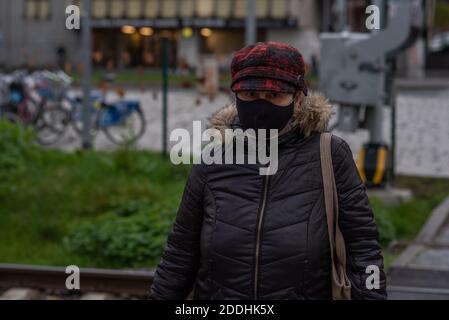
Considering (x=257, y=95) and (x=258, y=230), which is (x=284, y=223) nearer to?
(x=258, y=230)

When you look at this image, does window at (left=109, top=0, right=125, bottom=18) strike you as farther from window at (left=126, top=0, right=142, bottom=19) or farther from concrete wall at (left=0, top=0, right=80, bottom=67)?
concrete wall at (left=0, top=0, right=80, bottom=67)

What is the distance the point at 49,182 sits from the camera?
1137 cm

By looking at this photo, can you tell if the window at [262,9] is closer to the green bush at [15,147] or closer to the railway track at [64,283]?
the green bush at [15,147]

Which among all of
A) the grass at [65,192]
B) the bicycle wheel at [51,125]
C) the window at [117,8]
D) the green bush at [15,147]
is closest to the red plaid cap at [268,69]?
the grass at [65,192]

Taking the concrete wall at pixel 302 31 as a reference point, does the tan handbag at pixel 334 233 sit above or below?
below

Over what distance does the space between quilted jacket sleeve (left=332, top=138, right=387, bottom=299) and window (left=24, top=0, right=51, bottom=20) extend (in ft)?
166

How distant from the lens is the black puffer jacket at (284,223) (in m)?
3.21

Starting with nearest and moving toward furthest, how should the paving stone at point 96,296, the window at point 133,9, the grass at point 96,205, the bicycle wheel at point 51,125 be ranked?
1. the paving stone at point 96,296
2. the grass at point 96,205
3. the bicycle wheel at point 51,125
4. the window at point 133,9

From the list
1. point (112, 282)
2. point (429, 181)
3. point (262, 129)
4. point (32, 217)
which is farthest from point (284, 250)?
point (429, 181)

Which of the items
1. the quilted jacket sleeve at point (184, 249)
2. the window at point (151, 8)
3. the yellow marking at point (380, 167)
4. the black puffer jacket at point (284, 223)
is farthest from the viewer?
the window at point (151, 8)

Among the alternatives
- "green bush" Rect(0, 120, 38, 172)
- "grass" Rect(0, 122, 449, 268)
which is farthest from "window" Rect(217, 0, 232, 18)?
"green bush" Rect(0, 120, 38, 172)

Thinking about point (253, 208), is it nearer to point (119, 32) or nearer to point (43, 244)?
point (43, 244)

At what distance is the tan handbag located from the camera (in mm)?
3250

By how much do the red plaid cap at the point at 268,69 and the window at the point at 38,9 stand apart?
50559mm
